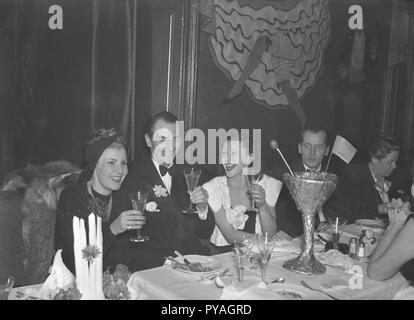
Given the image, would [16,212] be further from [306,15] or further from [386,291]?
[306,15]

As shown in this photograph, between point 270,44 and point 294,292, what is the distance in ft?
10.2

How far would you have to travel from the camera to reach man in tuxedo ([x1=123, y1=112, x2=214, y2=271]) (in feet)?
7.82

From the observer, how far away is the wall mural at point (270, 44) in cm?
387

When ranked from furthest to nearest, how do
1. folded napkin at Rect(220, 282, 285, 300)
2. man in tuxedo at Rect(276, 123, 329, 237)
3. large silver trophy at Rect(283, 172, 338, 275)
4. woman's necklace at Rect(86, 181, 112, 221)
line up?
man in tuxedo at Rect(276, 123, 329, 237), woman's necklace at Rect(86, 181, 112, 221), large silver trophy at Rect(283, 172, 338, 275), folded napkin at Rect(220, 282, 285, 300)

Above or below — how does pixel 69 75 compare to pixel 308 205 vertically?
above

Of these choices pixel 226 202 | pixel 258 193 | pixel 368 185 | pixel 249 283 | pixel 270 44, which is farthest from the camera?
pixel 270 44

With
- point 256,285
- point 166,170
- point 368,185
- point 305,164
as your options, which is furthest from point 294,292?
point 368,185

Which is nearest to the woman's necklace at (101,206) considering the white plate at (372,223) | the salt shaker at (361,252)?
the salt shaker at (361,252)

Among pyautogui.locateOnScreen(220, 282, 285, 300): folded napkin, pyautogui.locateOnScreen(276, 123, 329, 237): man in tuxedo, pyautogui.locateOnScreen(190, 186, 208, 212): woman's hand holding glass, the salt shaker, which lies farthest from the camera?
pyautogui.locateOnScreen(276, 123, 329, 237): man in tuxedo

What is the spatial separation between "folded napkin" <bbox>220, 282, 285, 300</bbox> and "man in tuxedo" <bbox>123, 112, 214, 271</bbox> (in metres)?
0.78

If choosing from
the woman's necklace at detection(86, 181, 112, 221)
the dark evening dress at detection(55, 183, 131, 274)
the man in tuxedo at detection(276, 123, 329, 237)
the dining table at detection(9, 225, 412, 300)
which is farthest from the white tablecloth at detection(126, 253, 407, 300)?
the man in tuxedo at detection(276, 123, 329, 237)

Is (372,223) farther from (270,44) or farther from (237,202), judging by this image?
(270,44)

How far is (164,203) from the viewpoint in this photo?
2.52 meters

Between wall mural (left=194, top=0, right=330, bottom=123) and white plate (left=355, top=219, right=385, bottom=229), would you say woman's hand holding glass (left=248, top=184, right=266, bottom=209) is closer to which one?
white plate (left=355, top=219, right=385, bottom=229)
